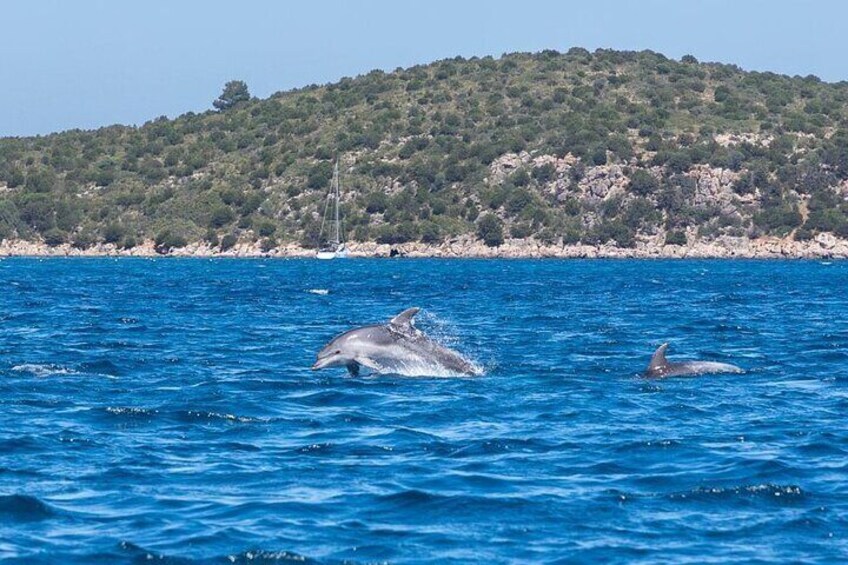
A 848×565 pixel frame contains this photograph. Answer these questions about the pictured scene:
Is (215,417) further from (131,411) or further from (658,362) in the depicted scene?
(658,362)

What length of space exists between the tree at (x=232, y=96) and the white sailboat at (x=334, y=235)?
49.3 m

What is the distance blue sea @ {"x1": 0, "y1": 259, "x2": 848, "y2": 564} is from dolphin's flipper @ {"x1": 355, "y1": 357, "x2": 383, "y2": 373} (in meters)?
0.39

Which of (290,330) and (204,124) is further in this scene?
(204,124)

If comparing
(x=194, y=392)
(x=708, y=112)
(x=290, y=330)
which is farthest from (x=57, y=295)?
(x=708, y=112)

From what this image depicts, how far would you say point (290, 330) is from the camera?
129 ft

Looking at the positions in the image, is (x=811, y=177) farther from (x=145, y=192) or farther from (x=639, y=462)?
(x=639, y=462)

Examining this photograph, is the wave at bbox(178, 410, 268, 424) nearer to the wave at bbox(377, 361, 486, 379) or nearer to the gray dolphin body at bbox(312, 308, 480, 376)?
the gray dolphin body at bbox(312, 308, 480, 376)

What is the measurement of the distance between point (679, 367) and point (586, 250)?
10305cm

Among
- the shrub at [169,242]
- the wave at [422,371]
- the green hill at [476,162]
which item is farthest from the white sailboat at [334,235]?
the wave at [422,371]

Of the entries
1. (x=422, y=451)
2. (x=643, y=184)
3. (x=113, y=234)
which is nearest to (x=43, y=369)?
(x=422, y=451)

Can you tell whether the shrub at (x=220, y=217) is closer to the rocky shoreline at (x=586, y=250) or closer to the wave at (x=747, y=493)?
the rocky shoreline at (x=586, y=250)

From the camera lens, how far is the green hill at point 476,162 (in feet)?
438

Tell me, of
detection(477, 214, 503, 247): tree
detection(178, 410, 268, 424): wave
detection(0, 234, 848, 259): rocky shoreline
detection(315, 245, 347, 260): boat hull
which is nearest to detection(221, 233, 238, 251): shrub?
detection(0, 234, 848, 259): rocky shoreline

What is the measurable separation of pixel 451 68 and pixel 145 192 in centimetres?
4219
